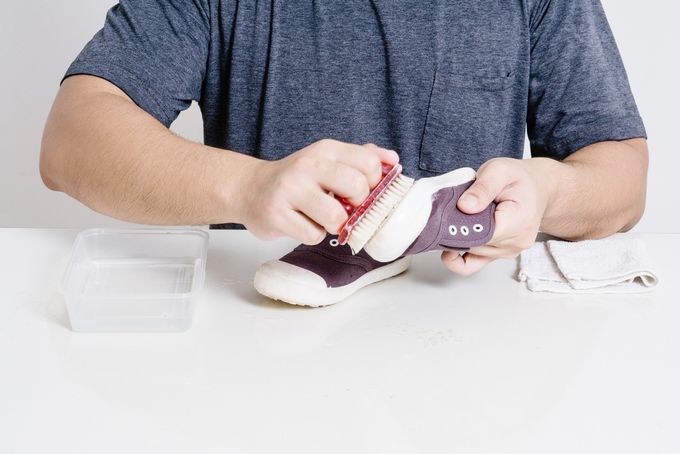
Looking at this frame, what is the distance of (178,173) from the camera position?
905mm

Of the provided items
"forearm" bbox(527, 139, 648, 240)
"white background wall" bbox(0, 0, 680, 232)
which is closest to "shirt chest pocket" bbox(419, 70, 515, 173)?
"forearm" bbox(527, 139, 648, 240)

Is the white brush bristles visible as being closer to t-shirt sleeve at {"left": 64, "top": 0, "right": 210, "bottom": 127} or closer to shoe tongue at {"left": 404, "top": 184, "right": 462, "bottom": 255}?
shoe tongue at {"left": 404, "top": 184, "right": 462, "bottom": 255}

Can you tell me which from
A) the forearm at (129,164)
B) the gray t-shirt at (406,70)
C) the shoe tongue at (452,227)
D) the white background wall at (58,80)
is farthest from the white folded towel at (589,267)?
the white background wall at (58,80)

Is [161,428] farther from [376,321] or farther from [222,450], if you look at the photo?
[376,321]

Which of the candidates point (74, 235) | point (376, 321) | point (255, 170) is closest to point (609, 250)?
point (376, 321)

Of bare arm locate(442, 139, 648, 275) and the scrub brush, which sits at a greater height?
the scrub brush

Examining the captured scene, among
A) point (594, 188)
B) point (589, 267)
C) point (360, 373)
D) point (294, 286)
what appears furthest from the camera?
point (594, 188)

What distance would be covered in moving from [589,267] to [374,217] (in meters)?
0.33

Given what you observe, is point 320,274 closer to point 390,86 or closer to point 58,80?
point 390,86

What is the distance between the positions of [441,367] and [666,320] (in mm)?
281

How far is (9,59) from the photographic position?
1.96 meters

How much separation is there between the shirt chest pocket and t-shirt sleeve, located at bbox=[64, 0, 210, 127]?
0.36 meters

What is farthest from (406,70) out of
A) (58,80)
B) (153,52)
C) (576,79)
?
(58,80)

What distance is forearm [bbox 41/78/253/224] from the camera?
2.88 ft
